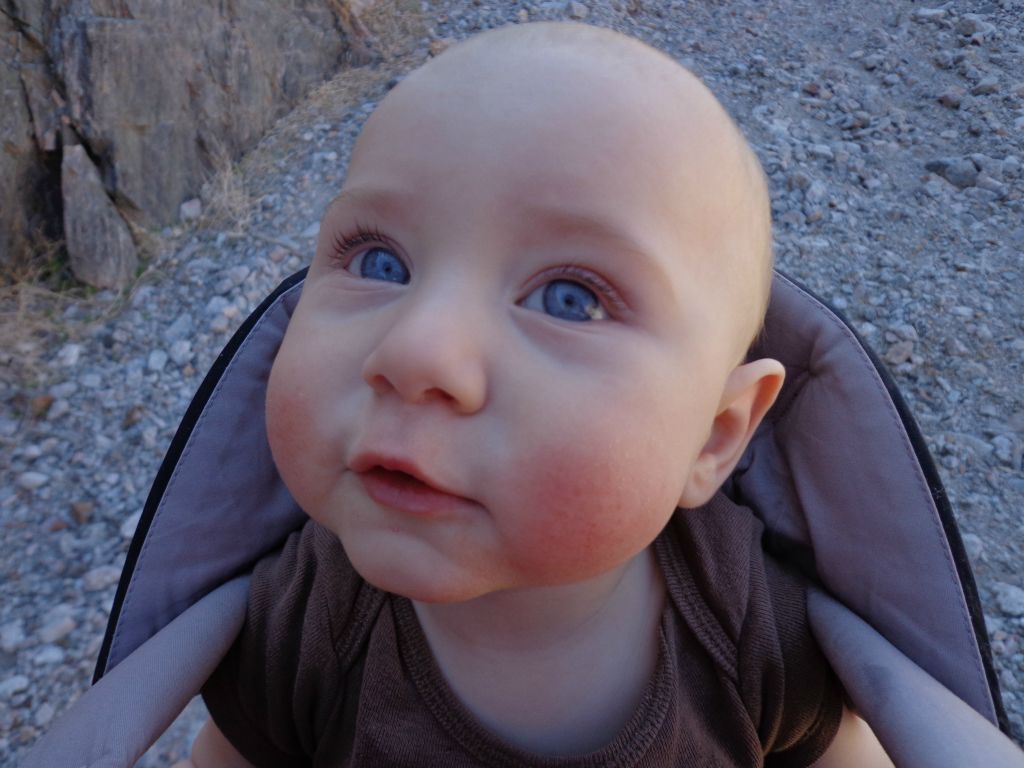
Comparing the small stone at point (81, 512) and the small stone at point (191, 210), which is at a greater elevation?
the small stone at point (191, 210)

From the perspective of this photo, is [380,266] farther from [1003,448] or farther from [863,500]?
[1003,448]

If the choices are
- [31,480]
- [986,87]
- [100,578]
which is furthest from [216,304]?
[986,87]

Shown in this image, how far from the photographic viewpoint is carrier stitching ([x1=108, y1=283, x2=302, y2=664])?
3.81 ft

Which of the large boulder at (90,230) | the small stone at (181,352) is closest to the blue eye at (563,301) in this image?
the small stone at (181,352)

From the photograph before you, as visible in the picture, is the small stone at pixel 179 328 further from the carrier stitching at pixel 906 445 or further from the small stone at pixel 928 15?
the small stone at pixel 928 15

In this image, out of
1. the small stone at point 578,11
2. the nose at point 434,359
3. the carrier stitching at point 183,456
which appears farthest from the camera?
the small stone at point 578,11

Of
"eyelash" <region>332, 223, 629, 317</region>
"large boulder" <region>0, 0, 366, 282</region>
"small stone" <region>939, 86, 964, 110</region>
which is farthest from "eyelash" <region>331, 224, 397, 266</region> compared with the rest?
"small stone" <region>939, 86, 964, 110</region>

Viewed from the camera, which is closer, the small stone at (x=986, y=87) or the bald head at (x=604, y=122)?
the bald head at (x=604, y=122)

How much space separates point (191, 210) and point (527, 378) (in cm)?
222

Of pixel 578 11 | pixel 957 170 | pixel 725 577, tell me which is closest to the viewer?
pixel 725 577

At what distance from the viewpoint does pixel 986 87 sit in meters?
3.11

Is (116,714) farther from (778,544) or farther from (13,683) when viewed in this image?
(13,683)

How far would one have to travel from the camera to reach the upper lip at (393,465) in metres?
0.73

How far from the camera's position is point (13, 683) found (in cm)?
175
